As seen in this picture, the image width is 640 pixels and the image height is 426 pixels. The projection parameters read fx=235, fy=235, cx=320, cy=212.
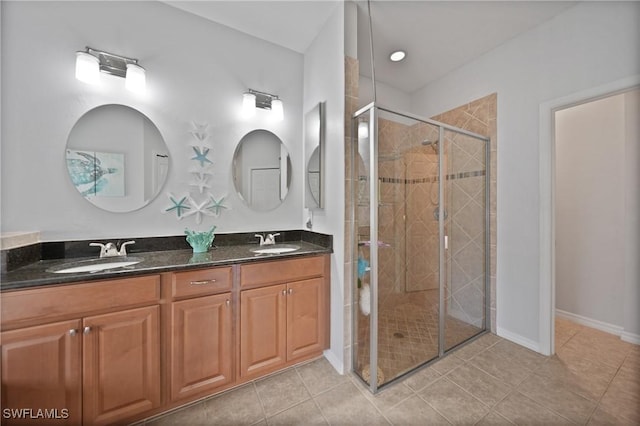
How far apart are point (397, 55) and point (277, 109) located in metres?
1.40

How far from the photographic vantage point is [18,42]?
1.43m

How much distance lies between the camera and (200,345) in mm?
1453

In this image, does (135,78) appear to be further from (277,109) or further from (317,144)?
(317,144)

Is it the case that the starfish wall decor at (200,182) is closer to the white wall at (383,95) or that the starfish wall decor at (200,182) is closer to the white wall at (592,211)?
the white wall at (383,95)

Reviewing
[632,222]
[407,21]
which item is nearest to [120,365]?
[407,21]

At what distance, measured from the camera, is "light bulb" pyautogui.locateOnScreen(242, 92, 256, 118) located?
2086 millimetres

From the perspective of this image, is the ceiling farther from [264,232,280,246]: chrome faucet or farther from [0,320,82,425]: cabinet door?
[0,320,82,425]: cabinet door

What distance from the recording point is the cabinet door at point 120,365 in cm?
119

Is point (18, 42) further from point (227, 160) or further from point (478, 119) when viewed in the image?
point (478, 119)

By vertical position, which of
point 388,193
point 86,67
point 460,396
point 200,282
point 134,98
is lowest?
point 460,396

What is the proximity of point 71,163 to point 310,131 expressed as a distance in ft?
5.67

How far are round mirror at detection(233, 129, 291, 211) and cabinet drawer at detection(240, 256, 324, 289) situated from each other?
71 centimetres

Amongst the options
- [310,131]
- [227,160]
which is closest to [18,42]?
[227,160]

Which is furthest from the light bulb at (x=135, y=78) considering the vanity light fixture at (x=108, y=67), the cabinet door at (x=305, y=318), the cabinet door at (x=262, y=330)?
the cabinet door at (x=305, y=318)
